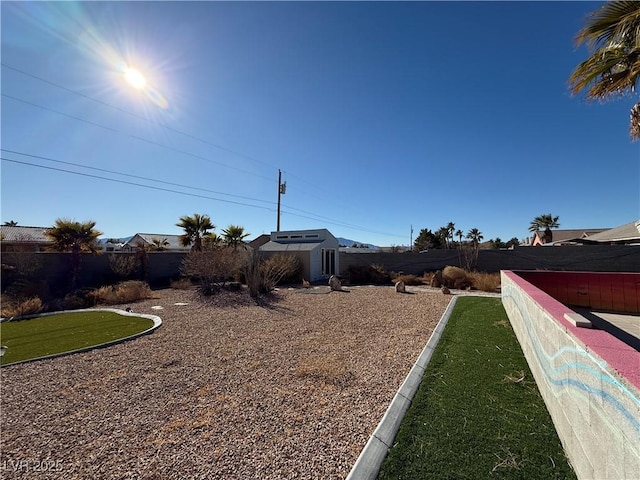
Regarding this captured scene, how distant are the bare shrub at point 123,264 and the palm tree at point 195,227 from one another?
3115mm

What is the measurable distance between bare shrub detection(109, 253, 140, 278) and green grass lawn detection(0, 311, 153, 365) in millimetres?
5675

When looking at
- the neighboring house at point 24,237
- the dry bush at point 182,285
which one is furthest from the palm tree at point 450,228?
the neighboring house at point 24,237

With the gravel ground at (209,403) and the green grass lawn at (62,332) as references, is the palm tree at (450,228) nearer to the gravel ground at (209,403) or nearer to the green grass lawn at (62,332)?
the gravel ground at (209,403)

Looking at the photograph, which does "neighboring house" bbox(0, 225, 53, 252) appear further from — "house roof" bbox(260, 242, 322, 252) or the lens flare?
"house roof" bbox(260, 242, 322, 252)

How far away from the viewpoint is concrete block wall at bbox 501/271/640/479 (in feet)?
4.39

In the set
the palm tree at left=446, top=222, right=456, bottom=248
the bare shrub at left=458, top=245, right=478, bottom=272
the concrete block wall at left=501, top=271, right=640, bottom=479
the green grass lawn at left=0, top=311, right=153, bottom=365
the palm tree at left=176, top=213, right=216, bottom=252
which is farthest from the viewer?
the palm tree at left=446, top=222, right=456, bottom=248

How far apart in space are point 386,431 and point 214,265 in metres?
11.5

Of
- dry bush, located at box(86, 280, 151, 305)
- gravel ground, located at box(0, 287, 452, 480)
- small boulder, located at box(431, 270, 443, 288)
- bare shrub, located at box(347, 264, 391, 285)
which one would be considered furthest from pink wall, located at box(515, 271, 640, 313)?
dry bush, located at box(86, 280, 151, 305)

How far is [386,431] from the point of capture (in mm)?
2852

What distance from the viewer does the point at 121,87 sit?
1009 cm

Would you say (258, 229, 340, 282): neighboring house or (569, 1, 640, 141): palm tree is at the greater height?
(569, 1, 640, 141): palm tree

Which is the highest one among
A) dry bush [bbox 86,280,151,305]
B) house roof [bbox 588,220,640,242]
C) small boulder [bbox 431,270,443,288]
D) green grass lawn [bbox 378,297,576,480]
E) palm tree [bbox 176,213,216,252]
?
palm tree [bbox 176,213,216,252]

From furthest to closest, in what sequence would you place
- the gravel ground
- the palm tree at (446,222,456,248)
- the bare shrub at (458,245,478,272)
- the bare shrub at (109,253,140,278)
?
the palm tree at (446,222,456,248) → the bare shrub at (458,245,478,272) → the bare shrub at (109,253,140,278) → the gravel ground

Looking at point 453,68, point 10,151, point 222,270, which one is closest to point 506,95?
point 453,68
